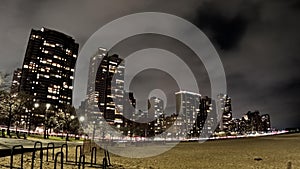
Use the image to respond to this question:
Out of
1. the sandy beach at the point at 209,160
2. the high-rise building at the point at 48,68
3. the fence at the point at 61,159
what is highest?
the high-rise building at the point at 48,68

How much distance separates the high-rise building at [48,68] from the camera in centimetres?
16738

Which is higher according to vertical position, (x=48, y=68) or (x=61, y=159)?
(x=48, y=68)

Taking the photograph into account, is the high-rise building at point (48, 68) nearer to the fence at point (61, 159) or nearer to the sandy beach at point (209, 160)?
the sandy beach at point (209, 160)

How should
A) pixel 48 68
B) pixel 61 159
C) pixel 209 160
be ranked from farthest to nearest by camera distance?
1. pixel 48 68
2. pixel 209 160
3. pixel 61 159

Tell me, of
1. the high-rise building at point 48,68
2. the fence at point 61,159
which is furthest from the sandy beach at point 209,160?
the high-rise building at point 48,68

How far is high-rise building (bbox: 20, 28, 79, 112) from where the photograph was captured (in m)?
167

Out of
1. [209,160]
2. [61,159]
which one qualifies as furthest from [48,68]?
[61,159]

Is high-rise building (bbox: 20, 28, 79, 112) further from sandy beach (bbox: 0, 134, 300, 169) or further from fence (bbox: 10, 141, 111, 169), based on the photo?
fence (bbox: 10, 141, 111, 169)

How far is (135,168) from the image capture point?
44.4 feet

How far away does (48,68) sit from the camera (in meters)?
174

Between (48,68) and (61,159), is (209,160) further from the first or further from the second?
(48,68)

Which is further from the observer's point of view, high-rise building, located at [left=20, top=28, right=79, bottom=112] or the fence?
high-rise building, located at [left=20, top=28, right=79, bottom=112]

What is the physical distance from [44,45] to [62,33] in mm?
19325

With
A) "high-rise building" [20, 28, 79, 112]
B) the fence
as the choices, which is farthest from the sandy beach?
"high-rise building" [20, 28, 79, 112]
